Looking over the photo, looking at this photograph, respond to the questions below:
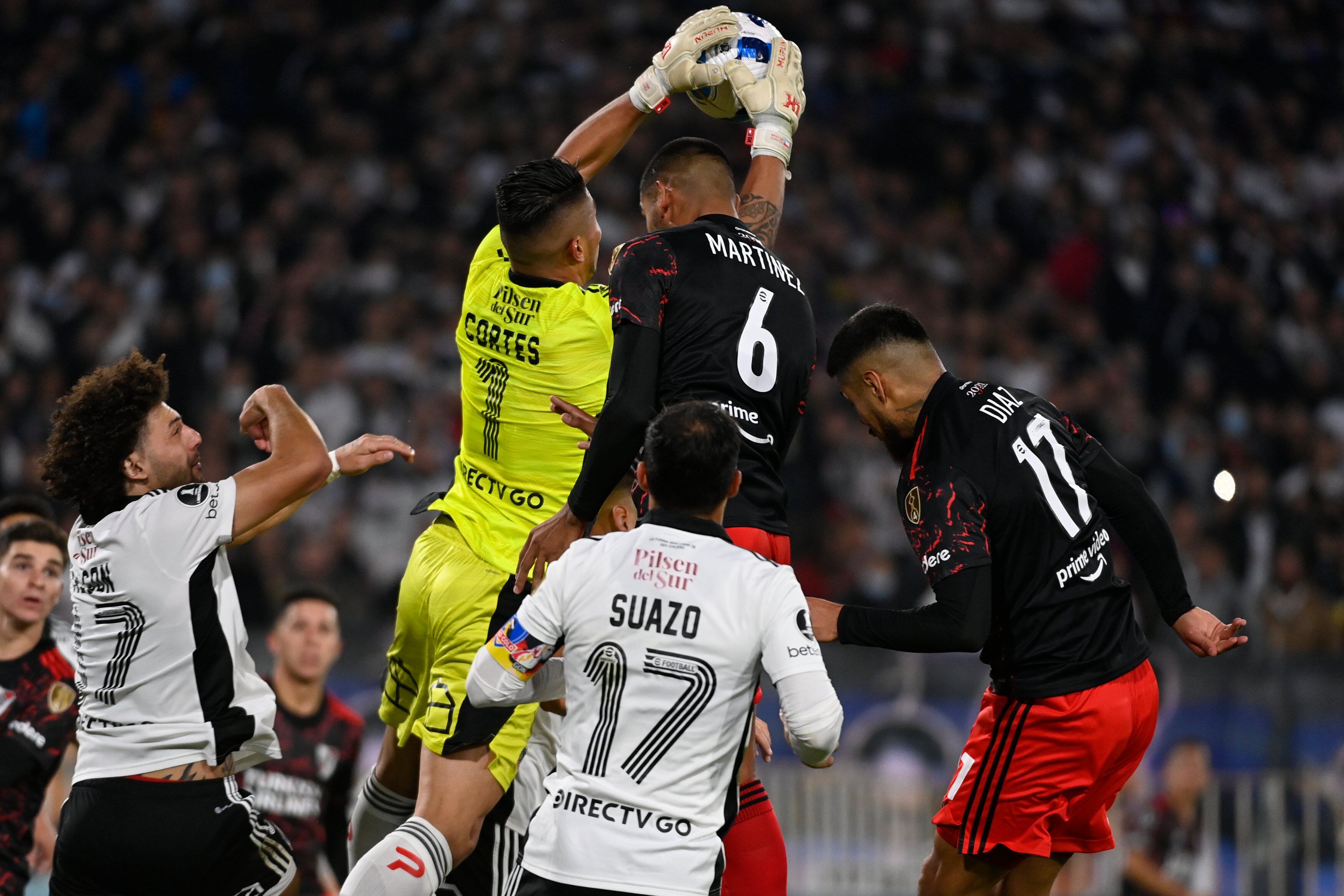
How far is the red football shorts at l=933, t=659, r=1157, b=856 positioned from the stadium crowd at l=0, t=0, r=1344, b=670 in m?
5.78

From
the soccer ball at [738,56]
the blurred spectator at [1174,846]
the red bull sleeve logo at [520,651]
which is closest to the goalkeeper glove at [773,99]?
the soccer ball at [738,56]

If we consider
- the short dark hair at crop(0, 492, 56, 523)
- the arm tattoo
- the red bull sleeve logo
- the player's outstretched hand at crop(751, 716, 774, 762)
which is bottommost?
the player's outstretched hand at crop(751, 716, 774, 762)

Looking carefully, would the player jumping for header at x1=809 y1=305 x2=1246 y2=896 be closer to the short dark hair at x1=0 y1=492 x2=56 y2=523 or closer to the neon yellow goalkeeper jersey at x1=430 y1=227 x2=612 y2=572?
the neon yellow goalkeeper jersey at x1=430 y1=227 x2=612 y2=572

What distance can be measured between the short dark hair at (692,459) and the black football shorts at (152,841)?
1.84 m

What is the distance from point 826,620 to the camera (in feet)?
15.3

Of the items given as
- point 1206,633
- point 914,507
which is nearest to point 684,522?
point 914,507

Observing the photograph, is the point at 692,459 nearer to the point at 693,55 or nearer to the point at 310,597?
the point at 693,55

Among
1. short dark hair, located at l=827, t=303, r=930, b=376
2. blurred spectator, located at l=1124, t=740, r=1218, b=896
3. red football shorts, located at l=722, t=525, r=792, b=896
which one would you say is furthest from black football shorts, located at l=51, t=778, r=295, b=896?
blurred spectator, located at l=1124, t=740, r=1218, b=896

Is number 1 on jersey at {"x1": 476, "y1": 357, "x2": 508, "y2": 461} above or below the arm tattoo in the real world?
below

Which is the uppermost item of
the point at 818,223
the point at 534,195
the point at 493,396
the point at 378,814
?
the point at 818,223

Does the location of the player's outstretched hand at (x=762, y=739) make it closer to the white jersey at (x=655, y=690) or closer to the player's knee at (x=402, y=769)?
the white jersey at (x=655, y=690)

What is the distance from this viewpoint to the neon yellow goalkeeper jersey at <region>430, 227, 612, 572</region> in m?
5.45

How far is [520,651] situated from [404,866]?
4.09ft

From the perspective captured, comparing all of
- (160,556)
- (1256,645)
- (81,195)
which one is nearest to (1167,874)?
(1256,645)
